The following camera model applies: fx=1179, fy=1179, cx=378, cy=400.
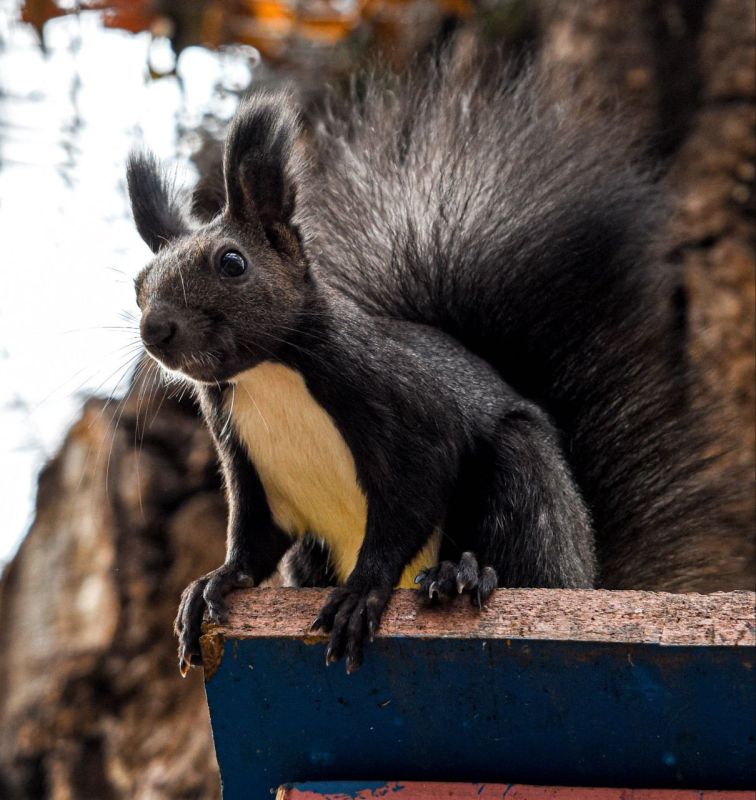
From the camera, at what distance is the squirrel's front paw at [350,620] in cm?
156

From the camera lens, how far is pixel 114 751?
360cm

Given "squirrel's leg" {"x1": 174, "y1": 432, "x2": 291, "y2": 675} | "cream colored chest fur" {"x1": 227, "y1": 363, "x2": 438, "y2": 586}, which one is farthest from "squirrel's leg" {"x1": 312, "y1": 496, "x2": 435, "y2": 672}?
"squirrel's leg" {"x1": 174, "y1": 432, "x2": 291, "y2": 675}

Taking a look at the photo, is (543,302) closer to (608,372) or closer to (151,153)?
(608,372)

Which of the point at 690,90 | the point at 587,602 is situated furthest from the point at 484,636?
the point at 690,90

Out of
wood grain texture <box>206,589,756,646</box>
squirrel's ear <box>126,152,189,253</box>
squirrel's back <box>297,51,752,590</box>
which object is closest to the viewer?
wood grain texture <box>206,589,756,646</box>

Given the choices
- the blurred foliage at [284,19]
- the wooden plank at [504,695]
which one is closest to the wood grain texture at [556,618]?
the wooden plank at [504,695]

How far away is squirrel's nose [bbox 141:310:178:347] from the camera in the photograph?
5.59 ft

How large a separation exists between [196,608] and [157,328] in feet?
1.45

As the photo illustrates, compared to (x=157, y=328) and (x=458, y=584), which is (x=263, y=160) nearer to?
(x=157, y=328)

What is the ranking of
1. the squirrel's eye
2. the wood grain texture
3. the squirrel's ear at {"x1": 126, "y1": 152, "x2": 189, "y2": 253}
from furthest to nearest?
the squirrel's ear at {"x1": 126, "y1": 152, "x2": 189, "y2": 253}, the squirrel's eye, the wood grain texture

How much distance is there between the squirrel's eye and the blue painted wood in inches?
22.8

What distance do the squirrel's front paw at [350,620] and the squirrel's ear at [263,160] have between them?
64 centimetres

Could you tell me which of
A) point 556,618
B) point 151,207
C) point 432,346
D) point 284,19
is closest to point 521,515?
point 432,346

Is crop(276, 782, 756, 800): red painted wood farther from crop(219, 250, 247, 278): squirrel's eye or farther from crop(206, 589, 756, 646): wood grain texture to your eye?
crop(219, 250, 247, 278): squirrel's eye
